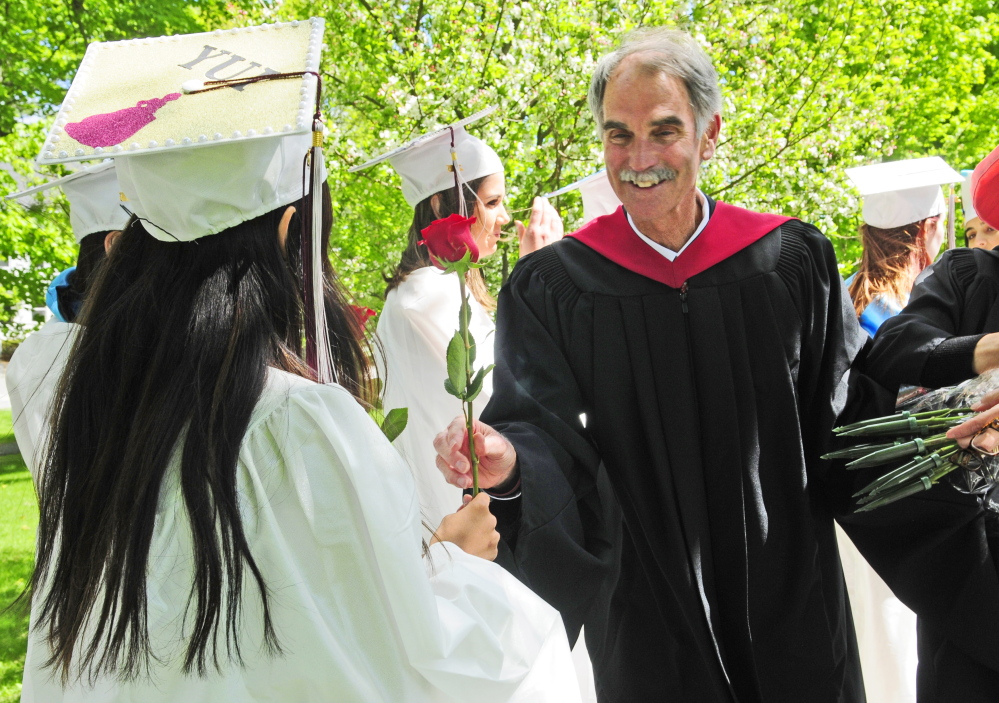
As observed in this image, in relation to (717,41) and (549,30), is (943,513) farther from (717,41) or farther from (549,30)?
(717,41)

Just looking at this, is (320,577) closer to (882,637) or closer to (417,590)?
(417,590)

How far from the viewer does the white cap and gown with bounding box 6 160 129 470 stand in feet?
9.29

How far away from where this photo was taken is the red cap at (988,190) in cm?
269

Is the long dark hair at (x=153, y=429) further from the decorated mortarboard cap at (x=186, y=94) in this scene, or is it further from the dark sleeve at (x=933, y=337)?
the dark sleeve at (x=933, y=337)

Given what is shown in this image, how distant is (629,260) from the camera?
2.76 m

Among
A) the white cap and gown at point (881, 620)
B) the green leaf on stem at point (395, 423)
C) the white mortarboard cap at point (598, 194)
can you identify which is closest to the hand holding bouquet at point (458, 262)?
the green leaf on stem at point (395, 423)

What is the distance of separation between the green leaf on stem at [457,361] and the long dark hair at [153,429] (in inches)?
11.6

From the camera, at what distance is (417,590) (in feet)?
4.75

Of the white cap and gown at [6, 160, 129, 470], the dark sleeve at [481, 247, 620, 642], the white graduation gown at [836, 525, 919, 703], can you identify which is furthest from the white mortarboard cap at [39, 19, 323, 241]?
the white graduation gown at [836, 525, 919, 703]

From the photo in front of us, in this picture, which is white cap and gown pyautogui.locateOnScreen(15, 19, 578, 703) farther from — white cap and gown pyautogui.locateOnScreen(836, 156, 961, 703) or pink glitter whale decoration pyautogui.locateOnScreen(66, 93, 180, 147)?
white cap and gown pyautogui.locateOnScreen(836, 156, 961, 703)

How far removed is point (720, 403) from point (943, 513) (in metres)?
0.73

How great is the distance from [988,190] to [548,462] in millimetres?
1511

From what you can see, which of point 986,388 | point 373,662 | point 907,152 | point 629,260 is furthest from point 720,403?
point 907,152

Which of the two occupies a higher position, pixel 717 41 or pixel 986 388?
pixel 717 41
